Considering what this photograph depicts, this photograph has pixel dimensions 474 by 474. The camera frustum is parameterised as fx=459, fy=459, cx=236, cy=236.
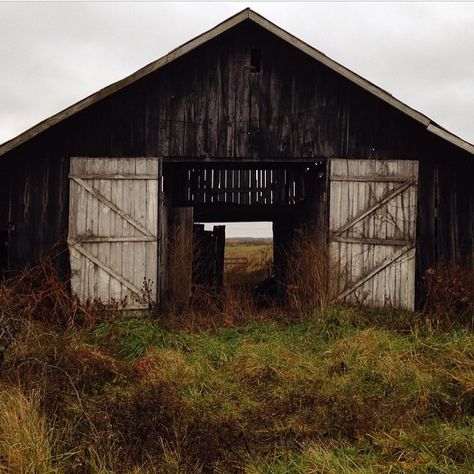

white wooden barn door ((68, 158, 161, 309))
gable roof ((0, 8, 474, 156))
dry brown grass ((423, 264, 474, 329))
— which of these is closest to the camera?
dry brown grass ((423, 264, 474, 329))

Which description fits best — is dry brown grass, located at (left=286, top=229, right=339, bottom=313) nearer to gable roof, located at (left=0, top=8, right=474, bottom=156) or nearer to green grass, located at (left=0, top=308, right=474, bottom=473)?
green grass, located at (left=0, top=308, right=474, bottom=473)

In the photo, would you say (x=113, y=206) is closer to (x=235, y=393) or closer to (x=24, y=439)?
(x=235, y=393)

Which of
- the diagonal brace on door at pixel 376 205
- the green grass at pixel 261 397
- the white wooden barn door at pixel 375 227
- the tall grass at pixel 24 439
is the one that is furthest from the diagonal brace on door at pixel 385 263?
the tall grass at pixel 24 439

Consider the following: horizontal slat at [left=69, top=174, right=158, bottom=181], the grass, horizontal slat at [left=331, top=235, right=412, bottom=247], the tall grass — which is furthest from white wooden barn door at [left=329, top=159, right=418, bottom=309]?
the grass

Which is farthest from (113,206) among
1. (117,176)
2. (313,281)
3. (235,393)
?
(235,393)

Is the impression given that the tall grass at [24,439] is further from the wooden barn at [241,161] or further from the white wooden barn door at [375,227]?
the white wooden barn door at [375,227]

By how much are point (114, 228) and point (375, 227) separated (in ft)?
15.1

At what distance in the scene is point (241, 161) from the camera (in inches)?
319

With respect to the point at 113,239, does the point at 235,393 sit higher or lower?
lower

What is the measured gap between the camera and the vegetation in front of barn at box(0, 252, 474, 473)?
137 inches

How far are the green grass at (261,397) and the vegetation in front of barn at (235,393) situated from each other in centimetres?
2

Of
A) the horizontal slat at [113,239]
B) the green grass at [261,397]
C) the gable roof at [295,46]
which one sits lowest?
the green grass at [261,397]

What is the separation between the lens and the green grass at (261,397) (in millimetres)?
3531

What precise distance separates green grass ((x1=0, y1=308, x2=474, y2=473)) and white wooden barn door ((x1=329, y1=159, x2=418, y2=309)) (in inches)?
52.8
